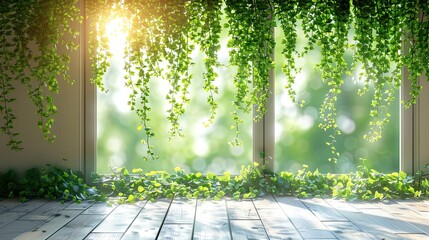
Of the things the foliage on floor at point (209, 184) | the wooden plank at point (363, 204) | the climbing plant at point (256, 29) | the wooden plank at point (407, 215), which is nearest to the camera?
the climbing plant at point (256, 29)

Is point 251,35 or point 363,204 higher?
point 251,35

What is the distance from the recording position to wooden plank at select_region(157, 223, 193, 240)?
2.72m

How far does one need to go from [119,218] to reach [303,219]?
1.14m

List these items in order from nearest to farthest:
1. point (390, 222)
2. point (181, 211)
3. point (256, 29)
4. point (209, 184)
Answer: point (256, 29), point (390, 222), point (181, 211), point (209, 184)

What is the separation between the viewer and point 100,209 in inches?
139

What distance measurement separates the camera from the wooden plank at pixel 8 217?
123 inches

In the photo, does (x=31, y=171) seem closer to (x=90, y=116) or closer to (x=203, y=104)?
(x=90, y=116)

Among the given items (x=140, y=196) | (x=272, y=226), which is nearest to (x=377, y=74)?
(x=272, y=226)

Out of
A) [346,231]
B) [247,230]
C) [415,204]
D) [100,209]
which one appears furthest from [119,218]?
[415,204]

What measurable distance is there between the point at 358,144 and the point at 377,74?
1.80 meters

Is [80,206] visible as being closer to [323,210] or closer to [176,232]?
[176,232]

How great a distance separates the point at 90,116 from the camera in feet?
13.7

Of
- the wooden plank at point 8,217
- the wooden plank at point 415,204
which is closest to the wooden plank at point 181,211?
the wooden plank at point 8,217

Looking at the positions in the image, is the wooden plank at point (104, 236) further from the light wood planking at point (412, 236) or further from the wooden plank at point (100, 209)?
the light wood planking at point (412, 236)
